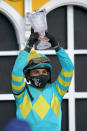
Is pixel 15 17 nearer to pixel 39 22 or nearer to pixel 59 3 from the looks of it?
pixel 59 3

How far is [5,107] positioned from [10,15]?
1.45 metres

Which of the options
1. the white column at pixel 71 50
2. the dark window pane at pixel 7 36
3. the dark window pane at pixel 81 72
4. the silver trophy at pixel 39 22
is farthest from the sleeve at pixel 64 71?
the dark window pane at pixel 7 36

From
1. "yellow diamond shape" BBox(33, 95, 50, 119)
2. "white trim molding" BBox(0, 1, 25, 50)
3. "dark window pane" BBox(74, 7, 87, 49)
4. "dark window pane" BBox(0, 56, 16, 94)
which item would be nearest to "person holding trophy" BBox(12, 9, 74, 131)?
"yellow diamond shape" BBox(33, 95, 50, 119)

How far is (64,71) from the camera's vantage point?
11.2 feet

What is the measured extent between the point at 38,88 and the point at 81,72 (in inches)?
82.8

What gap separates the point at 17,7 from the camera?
529 centimetres

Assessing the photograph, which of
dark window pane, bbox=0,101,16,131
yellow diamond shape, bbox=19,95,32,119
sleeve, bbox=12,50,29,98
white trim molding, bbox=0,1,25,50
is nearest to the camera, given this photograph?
sleeve, bbox=12,50,29,98

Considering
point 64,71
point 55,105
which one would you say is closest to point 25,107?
point 55,105

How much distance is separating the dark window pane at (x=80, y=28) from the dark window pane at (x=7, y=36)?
38.9 inches

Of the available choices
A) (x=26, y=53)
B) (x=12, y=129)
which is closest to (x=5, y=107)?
(x=26, y=53)

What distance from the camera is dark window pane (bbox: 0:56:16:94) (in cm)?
538

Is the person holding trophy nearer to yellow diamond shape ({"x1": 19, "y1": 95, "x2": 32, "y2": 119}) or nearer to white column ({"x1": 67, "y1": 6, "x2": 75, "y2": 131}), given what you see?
yellow diamond shape ({"x1": 19, "y1": 95, "x2": 32, "y2": 119})

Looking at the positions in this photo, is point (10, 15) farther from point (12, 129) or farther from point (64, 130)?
point (12, 129)

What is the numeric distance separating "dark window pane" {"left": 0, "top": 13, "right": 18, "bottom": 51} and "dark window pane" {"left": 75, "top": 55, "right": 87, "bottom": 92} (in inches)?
40.1
